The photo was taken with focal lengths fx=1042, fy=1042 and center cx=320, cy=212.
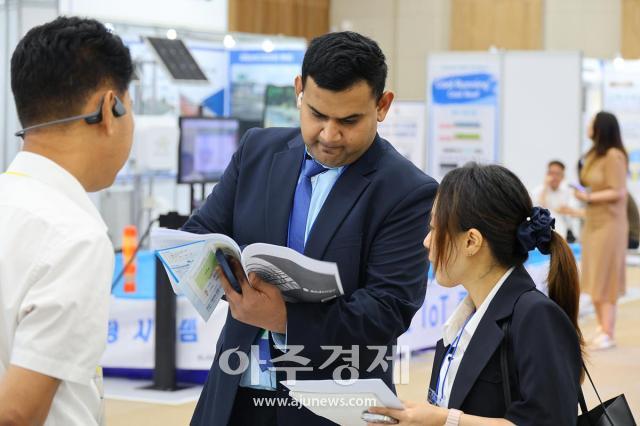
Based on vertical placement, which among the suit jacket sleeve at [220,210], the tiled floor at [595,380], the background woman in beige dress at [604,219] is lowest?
the tiled floor at [595,380]

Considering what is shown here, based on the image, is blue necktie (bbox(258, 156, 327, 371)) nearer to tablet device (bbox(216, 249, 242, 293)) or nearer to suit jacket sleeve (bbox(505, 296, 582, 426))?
tablet device (bbox(216, 249, 242, 293))

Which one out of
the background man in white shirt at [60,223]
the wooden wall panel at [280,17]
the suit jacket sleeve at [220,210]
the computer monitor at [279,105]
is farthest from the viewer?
the wooden wall panel at [280,17]

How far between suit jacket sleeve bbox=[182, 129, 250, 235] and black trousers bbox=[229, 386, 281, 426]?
0.36 metres

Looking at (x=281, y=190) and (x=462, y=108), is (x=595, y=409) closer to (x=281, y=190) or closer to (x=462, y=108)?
(x=281, y=190)

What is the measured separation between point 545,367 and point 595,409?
0.21 meters

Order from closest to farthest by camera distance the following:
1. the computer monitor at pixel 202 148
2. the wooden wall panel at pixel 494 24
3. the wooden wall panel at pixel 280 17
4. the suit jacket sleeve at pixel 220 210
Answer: the suit jacket sleeve at pixel 220 210
the computer monitor at pixel 202 148
the wooden wall panel at pixel 280 17
the wooden wall panel at pixel 494 24

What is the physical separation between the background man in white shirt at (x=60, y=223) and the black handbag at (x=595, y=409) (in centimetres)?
77

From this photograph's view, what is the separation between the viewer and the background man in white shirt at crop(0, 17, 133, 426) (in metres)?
1.46

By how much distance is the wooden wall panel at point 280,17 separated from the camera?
1664cm

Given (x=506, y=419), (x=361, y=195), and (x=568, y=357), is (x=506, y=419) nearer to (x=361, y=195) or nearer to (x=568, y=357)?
(x=568, y=357)

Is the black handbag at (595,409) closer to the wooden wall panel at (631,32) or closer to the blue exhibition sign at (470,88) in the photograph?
the blue exhibition sign at (470,88)

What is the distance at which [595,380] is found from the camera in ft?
22.1

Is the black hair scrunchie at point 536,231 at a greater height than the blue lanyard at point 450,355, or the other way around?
the black hair scrunchie at point 536,231

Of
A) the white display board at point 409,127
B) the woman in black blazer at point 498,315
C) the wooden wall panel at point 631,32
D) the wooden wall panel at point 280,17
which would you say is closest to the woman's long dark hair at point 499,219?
the woman in black blazer at point 498,315
